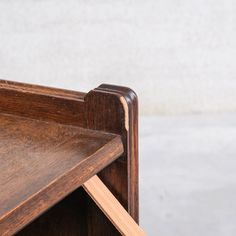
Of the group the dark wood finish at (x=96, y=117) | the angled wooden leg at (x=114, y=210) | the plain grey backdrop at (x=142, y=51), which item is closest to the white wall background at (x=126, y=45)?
the plain grey backdrop at (x=142, y=51)

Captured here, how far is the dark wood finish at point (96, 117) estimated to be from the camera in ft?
4.43

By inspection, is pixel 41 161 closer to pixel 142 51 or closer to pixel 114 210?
pixel 114 210

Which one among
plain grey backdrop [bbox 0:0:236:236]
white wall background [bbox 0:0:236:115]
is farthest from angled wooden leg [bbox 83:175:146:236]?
white wall background [bbox 0:0:236:115]

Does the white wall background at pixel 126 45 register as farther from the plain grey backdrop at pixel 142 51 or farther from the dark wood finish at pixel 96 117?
the dark wood finish at pixel 96 117

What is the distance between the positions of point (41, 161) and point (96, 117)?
7.3 inches

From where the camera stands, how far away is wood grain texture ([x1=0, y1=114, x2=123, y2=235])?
1.07 meters

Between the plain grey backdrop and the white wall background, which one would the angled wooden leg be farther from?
the white wall background

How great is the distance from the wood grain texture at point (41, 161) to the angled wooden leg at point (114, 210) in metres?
0.07

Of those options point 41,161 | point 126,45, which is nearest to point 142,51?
point 126,45

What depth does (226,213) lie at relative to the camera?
2457 mm

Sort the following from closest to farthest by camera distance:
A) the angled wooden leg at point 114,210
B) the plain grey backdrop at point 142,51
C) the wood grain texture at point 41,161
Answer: the wood grain texture at point 41,161, the angled wooden leg at point 114,210, the plain grey backdrop at point 142,51

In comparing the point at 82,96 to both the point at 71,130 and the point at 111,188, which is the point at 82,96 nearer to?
the point at 71,130

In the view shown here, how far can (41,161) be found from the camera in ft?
4.00

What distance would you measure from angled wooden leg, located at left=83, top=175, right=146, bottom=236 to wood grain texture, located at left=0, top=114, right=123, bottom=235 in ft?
0.22
